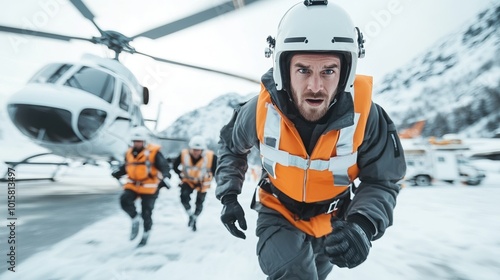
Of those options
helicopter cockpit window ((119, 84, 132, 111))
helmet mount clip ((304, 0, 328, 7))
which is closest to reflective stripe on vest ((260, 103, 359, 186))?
helmet mount clip ((304, 0, 328, 7))

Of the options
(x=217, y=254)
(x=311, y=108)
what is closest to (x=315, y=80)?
(x=311, y=108)

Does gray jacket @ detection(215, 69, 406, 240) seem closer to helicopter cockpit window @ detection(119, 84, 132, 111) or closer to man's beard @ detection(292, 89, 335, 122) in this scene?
man's beard @ detection(292, 89, 335, 122)

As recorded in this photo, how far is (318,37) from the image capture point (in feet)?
4.34

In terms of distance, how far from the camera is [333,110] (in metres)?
1.37

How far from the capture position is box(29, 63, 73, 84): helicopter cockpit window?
205 inches

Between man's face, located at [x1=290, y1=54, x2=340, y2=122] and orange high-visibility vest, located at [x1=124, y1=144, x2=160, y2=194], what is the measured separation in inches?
120

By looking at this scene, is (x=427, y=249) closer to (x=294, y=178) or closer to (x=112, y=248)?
(x=294, y=178)

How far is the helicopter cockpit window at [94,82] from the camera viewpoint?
535cm

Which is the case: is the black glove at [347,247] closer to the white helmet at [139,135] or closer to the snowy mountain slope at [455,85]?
the white helmet at [139,135]

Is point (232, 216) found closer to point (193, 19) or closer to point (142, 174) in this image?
point (142, 174)

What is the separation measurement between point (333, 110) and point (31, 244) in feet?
12.2

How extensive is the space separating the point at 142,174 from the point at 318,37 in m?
3.22

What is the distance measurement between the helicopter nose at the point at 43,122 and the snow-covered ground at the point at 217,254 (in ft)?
6.18

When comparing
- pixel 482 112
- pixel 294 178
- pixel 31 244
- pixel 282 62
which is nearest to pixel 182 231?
pixel 31 244
